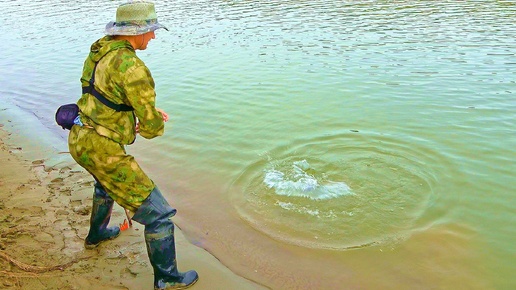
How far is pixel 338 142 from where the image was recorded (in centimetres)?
766

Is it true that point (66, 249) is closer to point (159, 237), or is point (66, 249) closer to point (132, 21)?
point (159, 237)

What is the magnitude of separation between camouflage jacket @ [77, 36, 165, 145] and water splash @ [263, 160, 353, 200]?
2.76 m

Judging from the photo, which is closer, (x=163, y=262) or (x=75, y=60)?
(x=163, y=262)

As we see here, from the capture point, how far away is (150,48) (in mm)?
15672

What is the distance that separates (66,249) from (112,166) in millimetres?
1467

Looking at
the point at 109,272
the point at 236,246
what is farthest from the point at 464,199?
the point at 109,272

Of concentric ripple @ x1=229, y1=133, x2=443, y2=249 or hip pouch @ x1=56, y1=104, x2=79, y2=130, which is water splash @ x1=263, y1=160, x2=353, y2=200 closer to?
concentric ripple @ x1=229, y1=133, x2=443, y2=249

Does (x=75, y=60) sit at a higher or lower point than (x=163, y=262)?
lower

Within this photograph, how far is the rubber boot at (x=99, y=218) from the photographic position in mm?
4594

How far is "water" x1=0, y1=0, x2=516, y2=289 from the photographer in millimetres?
5000

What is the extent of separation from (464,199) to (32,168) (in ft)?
19.5

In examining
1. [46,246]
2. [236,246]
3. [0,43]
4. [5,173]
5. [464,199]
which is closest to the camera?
[46,246]

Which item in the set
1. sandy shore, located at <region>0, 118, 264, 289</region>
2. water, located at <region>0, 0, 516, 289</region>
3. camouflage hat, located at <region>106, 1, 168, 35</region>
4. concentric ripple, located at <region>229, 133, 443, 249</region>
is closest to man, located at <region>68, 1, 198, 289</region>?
camouflage hat, located at <region>106, 1, 168, 35</region>

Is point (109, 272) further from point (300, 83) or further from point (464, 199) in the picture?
point (300, 83)
